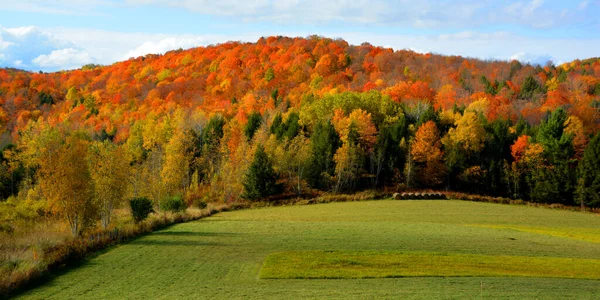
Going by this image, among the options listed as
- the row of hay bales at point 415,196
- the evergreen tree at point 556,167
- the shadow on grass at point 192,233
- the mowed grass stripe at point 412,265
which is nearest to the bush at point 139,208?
the shadow on grass at point 192,233

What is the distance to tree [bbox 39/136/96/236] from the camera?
1532 inches

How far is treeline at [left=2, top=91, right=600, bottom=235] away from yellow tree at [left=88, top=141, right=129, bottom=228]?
16.7 meters

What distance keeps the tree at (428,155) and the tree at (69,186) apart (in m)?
53.8

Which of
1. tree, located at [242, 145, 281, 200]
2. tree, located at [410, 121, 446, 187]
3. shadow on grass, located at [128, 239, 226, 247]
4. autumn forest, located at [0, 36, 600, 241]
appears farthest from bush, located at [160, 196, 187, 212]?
tree, located at [410, 121, 446, 187]

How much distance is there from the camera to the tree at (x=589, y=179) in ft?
238

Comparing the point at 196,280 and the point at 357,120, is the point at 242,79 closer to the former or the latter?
the point at 357,120

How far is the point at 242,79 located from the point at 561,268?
132096mm

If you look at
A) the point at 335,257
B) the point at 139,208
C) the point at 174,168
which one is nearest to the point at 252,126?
the point at 174,168

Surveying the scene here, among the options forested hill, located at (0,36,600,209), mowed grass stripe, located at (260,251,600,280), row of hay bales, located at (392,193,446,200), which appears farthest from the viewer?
forested hill, located at (0,36,600,209)

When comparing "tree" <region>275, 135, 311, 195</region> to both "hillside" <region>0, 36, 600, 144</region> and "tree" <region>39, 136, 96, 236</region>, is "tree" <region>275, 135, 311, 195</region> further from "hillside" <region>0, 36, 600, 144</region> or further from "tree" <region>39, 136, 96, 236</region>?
"tree" <region>39, 136, 96, 236</region>

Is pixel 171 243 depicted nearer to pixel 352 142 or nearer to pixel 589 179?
pixel 352 142

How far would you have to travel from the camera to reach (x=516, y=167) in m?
81.5

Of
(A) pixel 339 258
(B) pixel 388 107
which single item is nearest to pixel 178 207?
(A) pixel 339 258

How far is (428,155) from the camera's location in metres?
82.8
